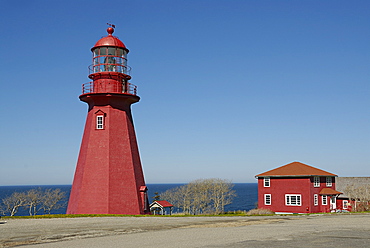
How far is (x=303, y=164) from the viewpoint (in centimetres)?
4838

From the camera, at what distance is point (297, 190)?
4550 cm

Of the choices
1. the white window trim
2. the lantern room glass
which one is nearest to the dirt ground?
the lantern room glass

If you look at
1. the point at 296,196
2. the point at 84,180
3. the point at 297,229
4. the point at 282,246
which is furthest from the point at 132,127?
the point at 296,196

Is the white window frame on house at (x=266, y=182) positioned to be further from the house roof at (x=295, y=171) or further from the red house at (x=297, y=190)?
the house roof at (x=295, y=171)

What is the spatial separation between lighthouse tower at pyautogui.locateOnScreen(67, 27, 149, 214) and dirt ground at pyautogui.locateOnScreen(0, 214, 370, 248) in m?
6.07

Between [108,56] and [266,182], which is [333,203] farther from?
[108,56]

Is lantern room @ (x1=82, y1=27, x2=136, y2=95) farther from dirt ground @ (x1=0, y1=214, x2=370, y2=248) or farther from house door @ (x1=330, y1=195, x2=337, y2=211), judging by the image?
house door @ (x1=330, y1=195, x2=337, y2=211)

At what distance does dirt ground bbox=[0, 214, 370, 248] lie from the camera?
602 inches

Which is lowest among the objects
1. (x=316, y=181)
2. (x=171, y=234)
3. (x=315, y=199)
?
(x=315, y=199)

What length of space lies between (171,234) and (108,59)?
16224 millimetres

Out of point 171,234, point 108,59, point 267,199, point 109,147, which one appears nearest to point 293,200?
point 267,199

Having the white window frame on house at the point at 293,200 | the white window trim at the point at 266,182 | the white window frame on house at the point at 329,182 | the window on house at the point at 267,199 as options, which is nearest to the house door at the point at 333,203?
the white window frame on house at the point at 329,182

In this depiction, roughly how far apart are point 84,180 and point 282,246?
55.6ft

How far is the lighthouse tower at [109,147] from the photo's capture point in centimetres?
2809
